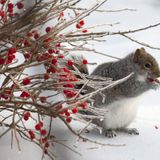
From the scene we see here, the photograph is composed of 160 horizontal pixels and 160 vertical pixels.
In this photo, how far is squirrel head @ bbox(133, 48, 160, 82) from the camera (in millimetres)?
1301

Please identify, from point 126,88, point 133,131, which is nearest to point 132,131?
point 133,131

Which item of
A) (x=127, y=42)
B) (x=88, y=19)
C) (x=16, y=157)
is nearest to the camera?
(x=16, y=157)

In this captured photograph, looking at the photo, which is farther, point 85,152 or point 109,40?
point 109,40

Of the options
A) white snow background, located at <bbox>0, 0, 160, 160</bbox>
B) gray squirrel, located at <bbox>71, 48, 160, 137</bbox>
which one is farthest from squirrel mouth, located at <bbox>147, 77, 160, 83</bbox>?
white snow background, located at <bbox>0, 0, 160, 160</bbox>

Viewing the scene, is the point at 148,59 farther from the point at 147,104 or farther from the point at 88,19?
the point at 88,19

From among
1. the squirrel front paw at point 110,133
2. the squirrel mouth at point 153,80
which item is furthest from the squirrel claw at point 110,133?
the squirrel mouth at point 153,80

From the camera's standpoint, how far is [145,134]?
1.29 m

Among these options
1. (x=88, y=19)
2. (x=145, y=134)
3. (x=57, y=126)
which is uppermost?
(x=88, y=19)

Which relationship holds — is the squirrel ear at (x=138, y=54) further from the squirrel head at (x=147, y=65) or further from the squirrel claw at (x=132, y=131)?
the squirrel claw at (x=132, y=131)

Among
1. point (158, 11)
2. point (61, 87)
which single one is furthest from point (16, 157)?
point (158, 11)

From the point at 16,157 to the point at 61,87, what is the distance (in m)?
0.27

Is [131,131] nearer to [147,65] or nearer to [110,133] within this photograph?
[110,133]

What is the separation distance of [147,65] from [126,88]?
0.27 ft

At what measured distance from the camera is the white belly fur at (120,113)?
1288 mm
